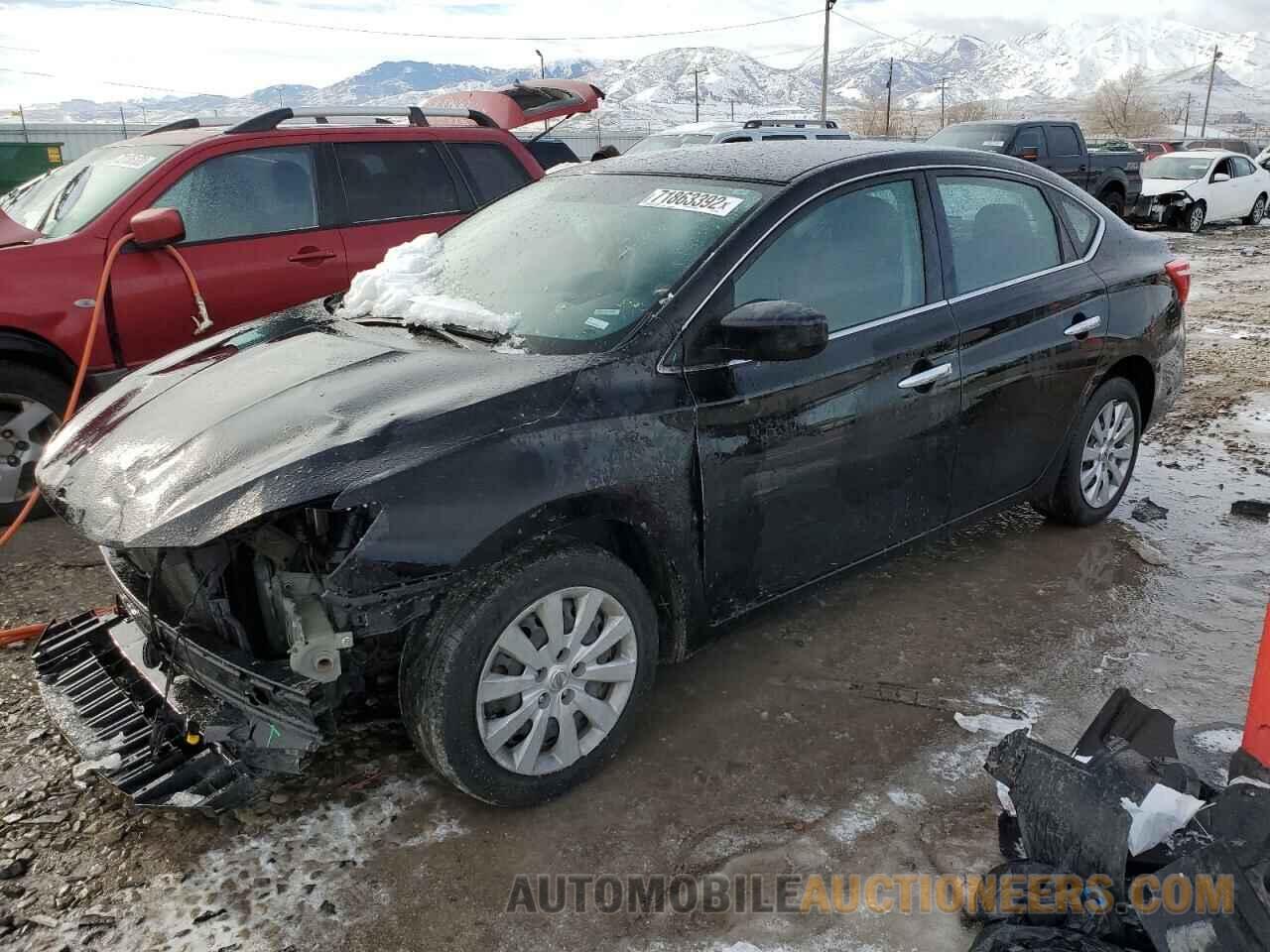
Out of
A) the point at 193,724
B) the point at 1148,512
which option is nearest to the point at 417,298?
the point at 193,724

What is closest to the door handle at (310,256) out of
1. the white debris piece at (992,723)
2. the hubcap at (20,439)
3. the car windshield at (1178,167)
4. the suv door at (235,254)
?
the suv door at (235,254)

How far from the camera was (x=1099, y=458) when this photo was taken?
4672 mm

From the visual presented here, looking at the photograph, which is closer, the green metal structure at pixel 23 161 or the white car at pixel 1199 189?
the green metal structure at pixel 23 161

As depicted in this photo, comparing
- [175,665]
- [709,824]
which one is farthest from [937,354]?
[175,665]

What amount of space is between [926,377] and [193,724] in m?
2.55

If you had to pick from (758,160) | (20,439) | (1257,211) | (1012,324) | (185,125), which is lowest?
(1257,211)

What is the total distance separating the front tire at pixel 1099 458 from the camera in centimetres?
450

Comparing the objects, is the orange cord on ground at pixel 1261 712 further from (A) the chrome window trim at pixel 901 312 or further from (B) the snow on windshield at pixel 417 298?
(B) the snow on windshield at pixel 417 298

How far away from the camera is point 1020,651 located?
380cm

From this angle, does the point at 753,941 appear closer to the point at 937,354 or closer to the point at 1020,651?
the point at 1020,651

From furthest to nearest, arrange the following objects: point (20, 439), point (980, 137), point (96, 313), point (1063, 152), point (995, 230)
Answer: point (1063, 152) → point (980, 137) → point (20, 439) → point (96, 313) → point (995, 230)

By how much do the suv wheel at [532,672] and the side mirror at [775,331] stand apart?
73cm

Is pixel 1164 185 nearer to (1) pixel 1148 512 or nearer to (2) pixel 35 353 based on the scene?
(1) pixel 1148 512

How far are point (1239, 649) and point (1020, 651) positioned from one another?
823 millimetres
